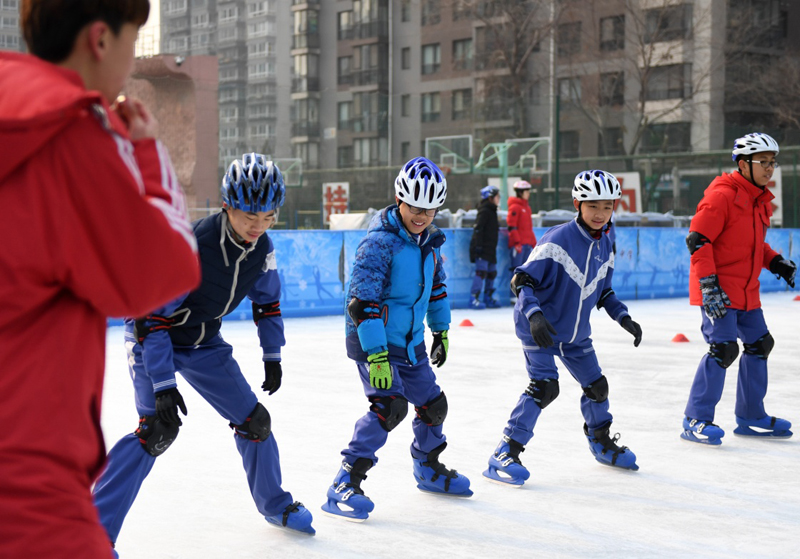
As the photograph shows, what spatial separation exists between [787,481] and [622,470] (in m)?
0.83

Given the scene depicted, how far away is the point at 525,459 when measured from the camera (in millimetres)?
5441

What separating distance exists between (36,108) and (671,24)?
37300 mm

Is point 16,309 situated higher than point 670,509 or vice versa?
point 16,309

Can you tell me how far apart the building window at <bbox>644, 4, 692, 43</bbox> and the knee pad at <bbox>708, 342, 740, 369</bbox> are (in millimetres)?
31237

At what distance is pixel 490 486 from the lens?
490 cm

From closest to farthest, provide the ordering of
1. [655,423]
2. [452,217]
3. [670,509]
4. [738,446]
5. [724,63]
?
[670,509]
[738,446]
[655,423]
[452,217]
[724,63]

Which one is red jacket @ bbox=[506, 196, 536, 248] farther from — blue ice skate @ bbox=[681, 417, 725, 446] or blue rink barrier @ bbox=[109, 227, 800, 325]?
blue ice skate @ bbox=[681, 417, 725, 446]

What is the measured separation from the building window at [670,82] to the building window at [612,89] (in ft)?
3.18

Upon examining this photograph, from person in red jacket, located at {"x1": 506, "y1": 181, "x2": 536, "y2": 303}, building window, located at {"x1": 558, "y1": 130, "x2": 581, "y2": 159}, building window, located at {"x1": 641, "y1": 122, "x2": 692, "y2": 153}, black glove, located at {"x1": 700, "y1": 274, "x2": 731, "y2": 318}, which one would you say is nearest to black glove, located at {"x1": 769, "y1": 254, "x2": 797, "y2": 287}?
black glove, located at {"x1": 700, "y1": 274, "x2": 731, "y2": 318}

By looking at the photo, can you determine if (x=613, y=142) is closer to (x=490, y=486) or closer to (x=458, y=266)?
(x=458, y=266)

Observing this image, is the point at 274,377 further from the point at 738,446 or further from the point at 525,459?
the point at 738,446

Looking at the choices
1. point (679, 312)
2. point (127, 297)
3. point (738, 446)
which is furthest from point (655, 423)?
point (679, 312)

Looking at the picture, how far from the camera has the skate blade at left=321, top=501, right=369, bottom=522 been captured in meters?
4.27

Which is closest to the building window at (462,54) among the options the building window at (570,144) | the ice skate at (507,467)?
the building window at (570,144)
